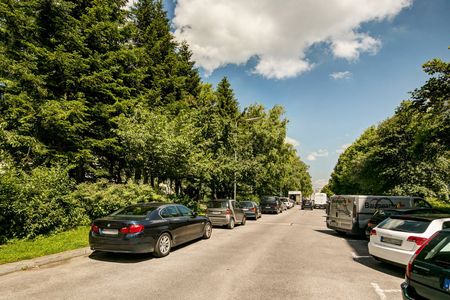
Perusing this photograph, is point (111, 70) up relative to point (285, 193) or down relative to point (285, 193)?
up

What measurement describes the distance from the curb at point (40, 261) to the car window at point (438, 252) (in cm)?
770

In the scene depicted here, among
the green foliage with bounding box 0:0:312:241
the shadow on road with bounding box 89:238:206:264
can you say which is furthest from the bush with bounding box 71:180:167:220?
the shadow on road with bounding box 89:238:206:264

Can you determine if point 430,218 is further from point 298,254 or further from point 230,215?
point 230,215

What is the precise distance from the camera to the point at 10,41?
44.5 ft

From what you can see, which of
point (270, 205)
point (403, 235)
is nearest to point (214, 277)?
point (403, 235)

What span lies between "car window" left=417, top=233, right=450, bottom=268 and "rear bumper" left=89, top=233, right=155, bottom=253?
5961 millimetres

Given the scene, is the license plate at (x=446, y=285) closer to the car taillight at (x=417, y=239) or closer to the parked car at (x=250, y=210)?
the car taillight at (x=417, y=239)

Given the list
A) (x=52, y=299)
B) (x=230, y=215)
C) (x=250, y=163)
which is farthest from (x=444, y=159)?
(x=52, y=299)

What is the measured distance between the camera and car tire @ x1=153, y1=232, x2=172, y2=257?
304 inches

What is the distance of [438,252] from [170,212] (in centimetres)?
696

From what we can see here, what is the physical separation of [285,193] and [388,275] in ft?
226

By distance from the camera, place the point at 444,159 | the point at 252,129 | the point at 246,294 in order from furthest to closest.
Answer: the point at 252,129 < the point at 444,159 < the point at 246,294

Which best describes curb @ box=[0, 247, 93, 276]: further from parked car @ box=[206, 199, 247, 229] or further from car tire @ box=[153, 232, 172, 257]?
parked car @ box=[206, 199, 247, 229]

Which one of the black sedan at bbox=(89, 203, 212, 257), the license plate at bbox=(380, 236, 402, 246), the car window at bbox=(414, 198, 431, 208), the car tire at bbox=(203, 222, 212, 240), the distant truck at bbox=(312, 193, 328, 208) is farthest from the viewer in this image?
the distant truck at bbox=(312, 193, 328, 208)
